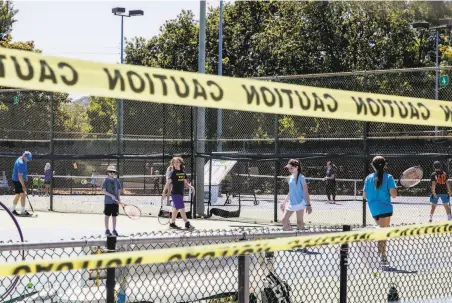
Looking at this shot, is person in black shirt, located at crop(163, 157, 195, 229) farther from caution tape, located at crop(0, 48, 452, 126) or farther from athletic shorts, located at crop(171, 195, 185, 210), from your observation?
caution tape, located at crop(0, 48, 452, 126)

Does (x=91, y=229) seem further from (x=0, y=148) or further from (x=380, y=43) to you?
(x=380, y=43)

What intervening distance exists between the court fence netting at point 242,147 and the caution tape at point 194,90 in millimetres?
11835

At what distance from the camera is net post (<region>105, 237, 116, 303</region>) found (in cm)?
468

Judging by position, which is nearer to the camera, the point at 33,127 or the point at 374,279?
the point at 374,279

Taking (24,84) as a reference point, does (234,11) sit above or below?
above

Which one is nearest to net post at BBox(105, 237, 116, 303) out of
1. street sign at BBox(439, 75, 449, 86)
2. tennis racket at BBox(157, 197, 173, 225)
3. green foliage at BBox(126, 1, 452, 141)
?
street sign at BBox(439, 75, 449, 86)

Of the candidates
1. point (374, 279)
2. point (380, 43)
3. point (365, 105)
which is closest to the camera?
point (365, 105)

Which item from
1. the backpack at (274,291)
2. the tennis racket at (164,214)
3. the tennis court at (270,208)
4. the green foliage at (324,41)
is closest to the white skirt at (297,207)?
the tennis court at (270,208)

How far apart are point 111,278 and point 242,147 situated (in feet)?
50.8

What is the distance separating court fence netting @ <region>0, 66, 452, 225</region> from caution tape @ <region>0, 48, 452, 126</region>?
1184 cm

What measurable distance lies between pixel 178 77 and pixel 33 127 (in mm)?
22442

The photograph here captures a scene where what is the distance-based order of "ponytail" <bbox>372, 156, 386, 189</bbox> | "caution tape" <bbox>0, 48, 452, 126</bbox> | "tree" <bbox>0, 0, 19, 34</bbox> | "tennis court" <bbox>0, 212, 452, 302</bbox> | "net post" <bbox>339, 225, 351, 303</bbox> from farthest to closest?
1. "tree" <bbox>0, 0, 19, 34</bbox>
2. "ponytail" <bbox>372, 156, 386, 189</bbox>
3. "tennis court" <bbox>0, 212, 452, 302</bbox>
4. "net post" <bbox>339, 225, 351, 303</bbox>
5. "caution tape" <bbox>0, 48, 452, 126</bbox>

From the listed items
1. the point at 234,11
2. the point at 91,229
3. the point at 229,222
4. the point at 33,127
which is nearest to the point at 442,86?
the point at 229,222

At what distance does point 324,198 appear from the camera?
25375 millimetres
